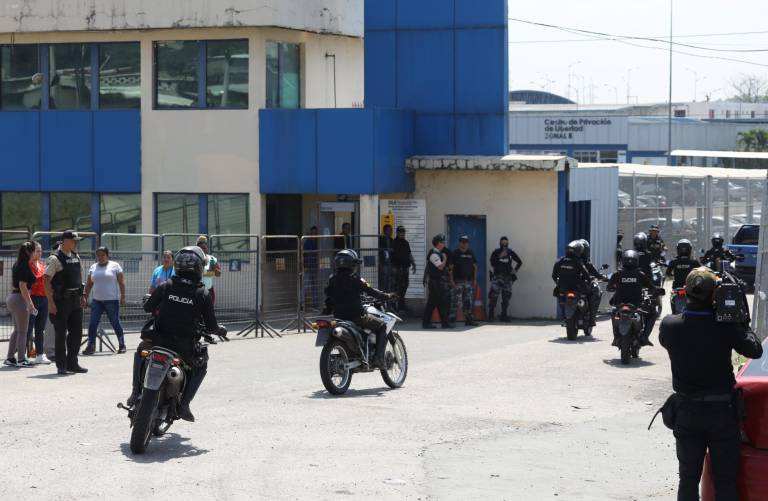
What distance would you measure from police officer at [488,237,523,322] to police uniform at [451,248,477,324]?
721 mm

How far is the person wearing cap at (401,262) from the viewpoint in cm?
2638

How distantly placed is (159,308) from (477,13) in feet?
57.7

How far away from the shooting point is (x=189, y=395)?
11406mm

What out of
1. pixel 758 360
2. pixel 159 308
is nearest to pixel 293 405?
pixel 159 308

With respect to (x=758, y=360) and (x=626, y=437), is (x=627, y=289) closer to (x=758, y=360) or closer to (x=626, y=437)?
(x=626, y=437)

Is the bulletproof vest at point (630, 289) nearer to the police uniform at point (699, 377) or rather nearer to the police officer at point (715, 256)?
the police officer at point (715, 256)

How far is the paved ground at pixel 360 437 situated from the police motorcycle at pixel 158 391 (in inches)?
8.8

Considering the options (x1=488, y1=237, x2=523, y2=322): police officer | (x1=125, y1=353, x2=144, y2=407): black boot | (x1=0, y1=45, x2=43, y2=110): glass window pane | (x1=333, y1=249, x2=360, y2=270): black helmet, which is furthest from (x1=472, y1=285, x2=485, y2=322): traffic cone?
(x1=125, y1=353, x2=144, y2=407): black boot

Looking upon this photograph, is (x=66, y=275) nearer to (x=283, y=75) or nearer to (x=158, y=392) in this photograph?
(x=158, y=392)

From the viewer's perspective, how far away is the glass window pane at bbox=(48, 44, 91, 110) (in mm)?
27969

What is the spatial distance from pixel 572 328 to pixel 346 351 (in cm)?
815

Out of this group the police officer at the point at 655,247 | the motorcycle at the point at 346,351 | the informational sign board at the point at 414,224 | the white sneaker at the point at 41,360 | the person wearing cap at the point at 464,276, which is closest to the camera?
the motorcycle at the point at 346,351

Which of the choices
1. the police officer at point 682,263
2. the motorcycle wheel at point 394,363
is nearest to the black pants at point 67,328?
the motorcycle wheel at point 394,363

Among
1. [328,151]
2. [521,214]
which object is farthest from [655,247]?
[328,151]
